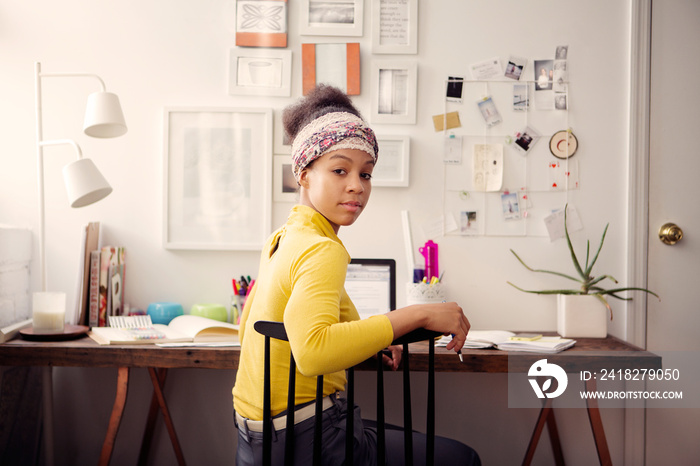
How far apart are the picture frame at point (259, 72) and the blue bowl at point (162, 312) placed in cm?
81

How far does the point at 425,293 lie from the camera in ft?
6.17

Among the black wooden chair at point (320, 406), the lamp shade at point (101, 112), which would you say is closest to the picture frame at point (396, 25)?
the lamp shade at point (101, 112)

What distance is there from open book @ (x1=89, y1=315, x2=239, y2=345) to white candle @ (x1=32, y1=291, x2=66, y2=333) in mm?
111

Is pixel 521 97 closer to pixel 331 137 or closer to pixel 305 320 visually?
pixel 331 137

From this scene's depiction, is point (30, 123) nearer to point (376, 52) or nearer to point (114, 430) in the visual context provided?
point (114, 430)

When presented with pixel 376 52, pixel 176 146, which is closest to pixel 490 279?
pixel 376 52

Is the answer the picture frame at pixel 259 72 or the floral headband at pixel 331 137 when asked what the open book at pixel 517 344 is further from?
the picture frame at pixel 259 72

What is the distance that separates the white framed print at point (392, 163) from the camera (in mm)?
2055

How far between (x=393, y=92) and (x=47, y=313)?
1.37 m

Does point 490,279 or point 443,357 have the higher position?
point 490,279

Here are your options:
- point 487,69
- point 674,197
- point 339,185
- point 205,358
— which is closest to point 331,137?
point 339,185

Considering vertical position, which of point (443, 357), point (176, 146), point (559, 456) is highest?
point (176, 146)

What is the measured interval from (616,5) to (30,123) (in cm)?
220

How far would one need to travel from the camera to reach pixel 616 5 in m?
2.07
